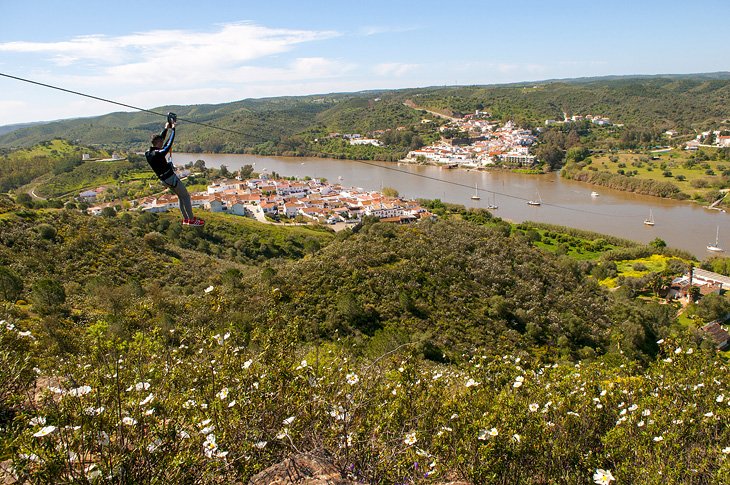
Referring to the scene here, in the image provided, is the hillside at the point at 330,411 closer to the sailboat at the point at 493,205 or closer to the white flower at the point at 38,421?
the white flower at the point at 38,421

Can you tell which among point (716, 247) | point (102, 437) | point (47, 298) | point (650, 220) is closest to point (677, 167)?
point (650, 220)

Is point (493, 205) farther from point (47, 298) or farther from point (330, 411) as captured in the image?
point (330, 411)

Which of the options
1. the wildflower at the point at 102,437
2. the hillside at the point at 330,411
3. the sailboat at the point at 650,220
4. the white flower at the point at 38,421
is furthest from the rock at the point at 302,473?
the sailboat at the point at 650,220

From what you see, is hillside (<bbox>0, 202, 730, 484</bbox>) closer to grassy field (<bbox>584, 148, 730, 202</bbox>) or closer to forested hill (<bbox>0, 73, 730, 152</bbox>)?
grassy field (<bbox>584, 148, 730, 202</bbox>)

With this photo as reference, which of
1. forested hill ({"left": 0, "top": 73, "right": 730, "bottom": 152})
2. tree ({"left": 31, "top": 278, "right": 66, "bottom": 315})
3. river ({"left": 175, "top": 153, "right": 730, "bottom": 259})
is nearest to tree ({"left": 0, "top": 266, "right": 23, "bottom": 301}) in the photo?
tree ({"left": 31, "top": 278, "right": 66, "bottom": 315})

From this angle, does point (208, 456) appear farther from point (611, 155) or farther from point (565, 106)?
point (565, 106)

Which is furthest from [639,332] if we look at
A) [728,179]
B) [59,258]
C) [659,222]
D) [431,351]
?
[728,179]
